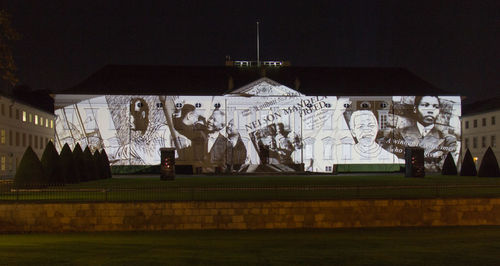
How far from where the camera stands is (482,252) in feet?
54.6

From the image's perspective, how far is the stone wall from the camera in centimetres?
2120

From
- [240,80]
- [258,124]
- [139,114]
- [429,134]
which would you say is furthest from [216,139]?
[429,134]

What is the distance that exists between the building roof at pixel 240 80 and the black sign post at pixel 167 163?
20.9m

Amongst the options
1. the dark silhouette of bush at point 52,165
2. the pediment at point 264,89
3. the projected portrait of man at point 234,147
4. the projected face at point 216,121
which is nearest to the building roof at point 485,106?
the pediment at point 264,89

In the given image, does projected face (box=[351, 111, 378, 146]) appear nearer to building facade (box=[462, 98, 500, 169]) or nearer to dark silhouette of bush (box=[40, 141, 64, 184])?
building facade (box=[462, 98, 500, 169])

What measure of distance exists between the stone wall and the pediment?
131ft

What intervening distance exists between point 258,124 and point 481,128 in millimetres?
24710

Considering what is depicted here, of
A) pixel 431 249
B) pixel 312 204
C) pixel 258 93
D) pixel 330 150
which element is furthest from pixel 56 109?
pixel 431 249

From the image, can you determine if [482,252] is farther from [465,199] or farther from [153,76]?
[153,76]

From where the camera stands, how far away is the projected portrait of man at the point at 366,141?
6094 cm

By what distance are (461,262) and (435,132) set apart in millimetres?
49164

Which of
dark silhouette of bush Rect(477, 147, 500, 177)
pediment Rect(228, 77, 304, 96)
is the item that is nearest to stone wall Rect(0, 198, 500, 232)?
dark silhouette of bush Rect(477, 147, 500, 177)

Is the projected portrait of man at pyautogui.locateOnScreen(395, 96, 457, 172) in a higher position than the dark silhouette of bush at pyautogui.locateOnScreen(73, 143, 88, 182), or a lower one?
higher

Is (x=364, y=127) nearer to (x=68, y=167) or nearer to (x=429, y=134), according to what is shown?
(x=429, y=134)
